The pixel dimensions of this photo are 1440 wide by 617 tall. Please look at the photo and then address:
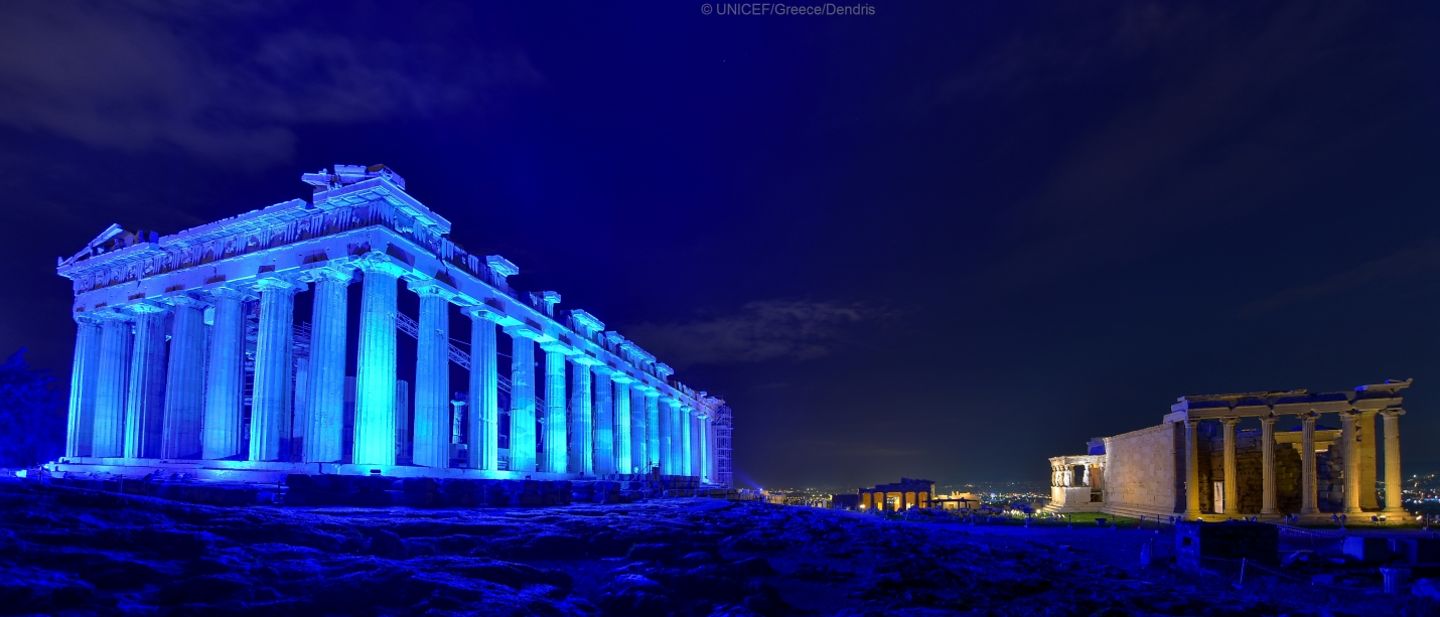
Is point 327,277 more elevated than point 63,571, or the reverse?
point 327,277

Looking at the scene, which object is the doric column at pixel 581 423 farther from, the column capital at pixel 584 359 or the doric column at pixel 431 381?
the doric column at pixel 431 381

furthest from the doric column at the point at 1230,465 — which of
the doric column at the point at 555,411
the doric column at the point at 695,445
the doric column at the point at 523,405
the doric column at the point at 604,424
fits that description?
the doric column at the point at 695,445

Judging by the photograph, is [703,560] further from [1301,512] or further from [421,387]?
[1301,512]

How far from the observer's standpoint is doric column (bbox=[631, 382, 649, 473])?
190ft

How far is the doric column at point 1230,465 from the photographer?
41250 millimetres

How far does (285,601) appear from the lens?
35.4 ft

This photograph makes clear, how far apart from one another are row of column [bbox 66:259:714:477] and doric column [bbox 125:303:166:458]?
52 millimetres

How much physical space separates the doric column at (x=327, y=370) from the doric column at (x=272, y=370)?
1724 mm

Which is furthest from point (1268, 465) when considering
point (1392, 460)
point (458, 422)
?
point (458, 422)

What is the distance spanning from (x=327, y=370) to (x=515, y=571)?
53.4ft

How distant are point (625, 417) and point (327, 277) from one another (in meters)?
28.0

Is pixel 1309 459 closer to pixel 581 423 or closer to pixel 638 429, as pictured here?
pixel 581 423

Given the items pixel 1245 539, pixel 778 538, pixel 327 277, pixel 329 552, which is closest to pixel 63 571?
pixel 329 552

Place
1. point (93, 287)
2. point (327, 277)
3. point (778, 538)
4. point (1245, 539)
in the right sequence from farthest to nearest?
point (93, 287) < point (327, 277) < point (778, 538) < point (1245, 539)
